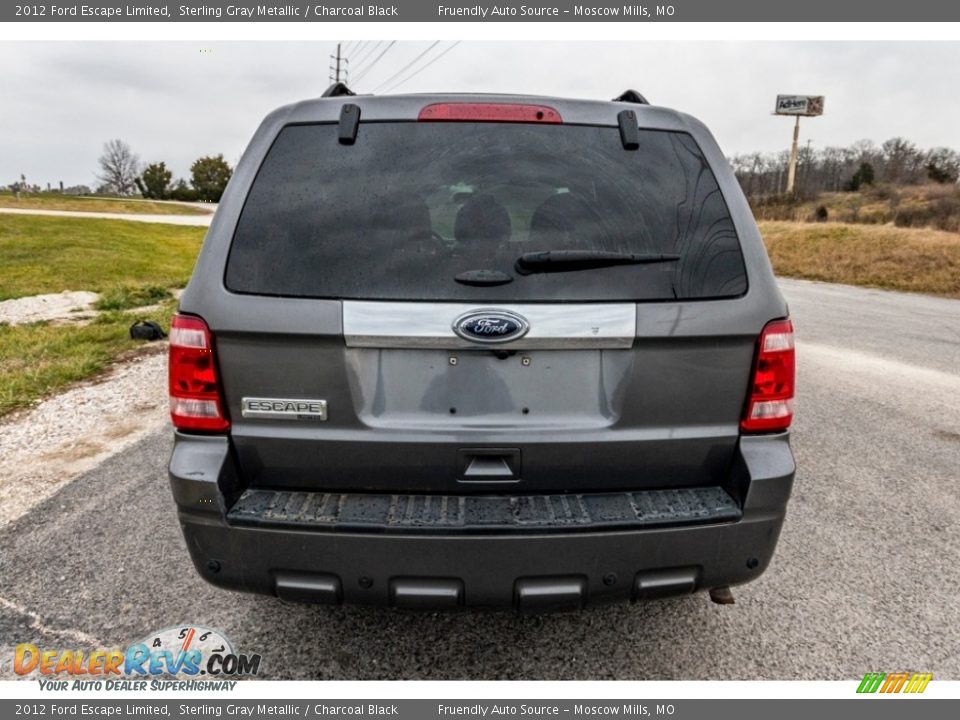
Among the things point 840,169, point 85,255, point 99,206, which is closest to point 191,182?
point 99,206

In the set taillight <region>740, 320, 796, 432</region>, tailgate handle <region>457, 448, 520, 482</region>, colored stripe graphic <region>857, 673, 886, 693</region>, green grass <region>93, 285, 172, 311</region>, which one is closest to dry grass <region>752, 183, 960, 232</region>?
green grass <region>93, 285, 172, 311</region>

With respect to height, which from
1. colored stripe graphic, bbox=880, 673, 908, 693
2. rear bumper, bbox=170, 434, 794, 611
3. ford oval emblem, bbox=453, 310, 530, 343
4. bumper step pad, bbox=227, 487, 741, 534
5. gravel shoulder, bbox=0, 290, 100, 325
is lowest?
gravel shoulder, bbox=0, 290, 100, 325

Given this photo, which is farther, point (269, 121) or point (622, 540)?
point (269, 121)

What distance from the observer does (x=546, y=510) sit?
2004 millimetres

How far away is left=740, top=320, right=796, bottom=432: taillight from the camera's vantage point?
80.8 inches

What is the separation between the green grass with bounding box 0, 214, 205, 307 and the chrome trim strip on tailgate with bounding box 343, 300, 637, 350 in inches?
514

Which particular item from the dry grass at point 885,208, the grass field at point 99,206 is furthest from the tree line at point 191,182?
the dry grass at point 885,208

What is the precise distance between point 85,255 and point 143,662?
2058cm

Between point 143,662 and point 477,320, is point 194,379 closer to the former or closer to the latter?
point 477,320

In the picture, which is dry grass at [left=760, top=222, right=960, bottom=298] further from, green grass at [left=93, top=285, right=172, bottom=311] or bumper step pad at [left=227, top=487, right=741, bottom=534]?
green grass at [left=93, top=285, right=172, bottom=311]

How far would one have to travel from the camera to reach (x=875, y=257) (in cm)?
2383
